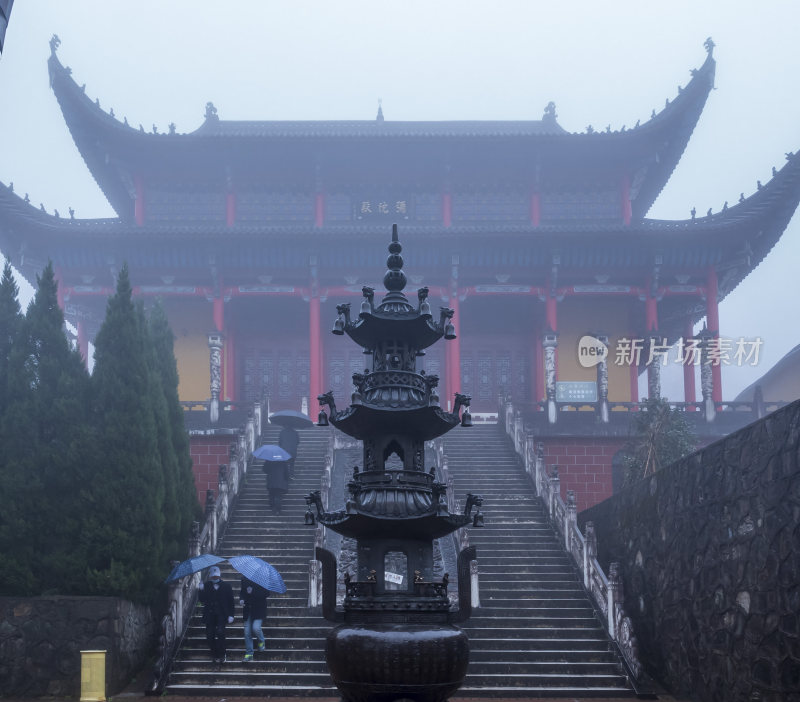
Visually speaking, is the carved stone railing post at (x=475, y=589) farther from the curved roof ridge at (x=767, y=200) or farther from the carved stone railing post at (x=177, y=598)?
the curved roof ridge at (x=767, y=200)

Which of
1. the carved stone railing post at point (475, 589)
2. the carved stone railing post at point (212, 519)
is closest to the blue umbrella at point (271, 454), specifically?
the carved stone railing post at point (212, 519)

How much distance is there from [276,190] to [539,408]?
31.7 feet

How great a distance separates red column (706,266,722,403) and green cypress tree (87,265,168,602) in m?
14.1

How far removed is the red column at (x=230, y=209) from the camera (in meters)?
26.2

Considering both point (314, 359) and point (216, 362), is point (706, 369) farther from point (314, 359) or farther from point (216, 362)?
point (216, 362)

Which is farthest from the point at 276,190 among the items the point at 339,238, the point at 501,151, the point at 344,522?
the point at 344,522

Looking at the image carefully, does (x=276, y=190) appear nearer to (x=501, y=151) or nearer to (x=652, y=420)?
(x=501, y=151)

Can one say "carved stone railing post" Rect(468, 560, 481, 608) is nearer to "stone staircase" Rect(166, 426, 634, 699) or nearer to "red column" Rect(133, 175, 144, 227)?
"stone staircase" Rect(166, 426, 634, 699)

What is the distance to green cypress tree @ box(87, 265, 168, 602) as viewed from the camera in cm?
1274

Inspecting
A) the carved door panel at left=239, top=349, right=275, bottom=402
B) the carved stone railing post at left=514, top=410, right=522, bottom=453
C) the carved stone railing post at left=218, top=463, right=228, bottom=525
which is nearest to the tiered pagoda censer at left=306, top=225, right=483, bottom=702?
the carved stone railing post at left=218, top=463, right=228, bottom=525

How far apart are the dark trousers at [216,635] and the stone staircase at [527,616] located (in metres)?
3.14

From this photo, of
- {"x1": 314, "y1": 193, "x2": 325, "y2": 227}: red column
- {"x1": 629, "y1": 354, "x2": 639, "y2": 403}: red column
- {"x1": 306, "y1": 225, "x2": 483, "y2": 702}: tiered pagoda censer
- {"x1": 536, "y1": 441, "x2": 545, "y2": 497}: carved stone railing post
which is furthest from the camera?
{"x1": 314, "y1": 193, "x2": 325, "y2": 227}: red column

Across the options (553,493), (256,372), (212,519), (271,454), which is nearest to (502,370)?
(256,372)

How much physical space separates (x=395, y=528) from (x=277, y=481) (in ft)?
27.5
